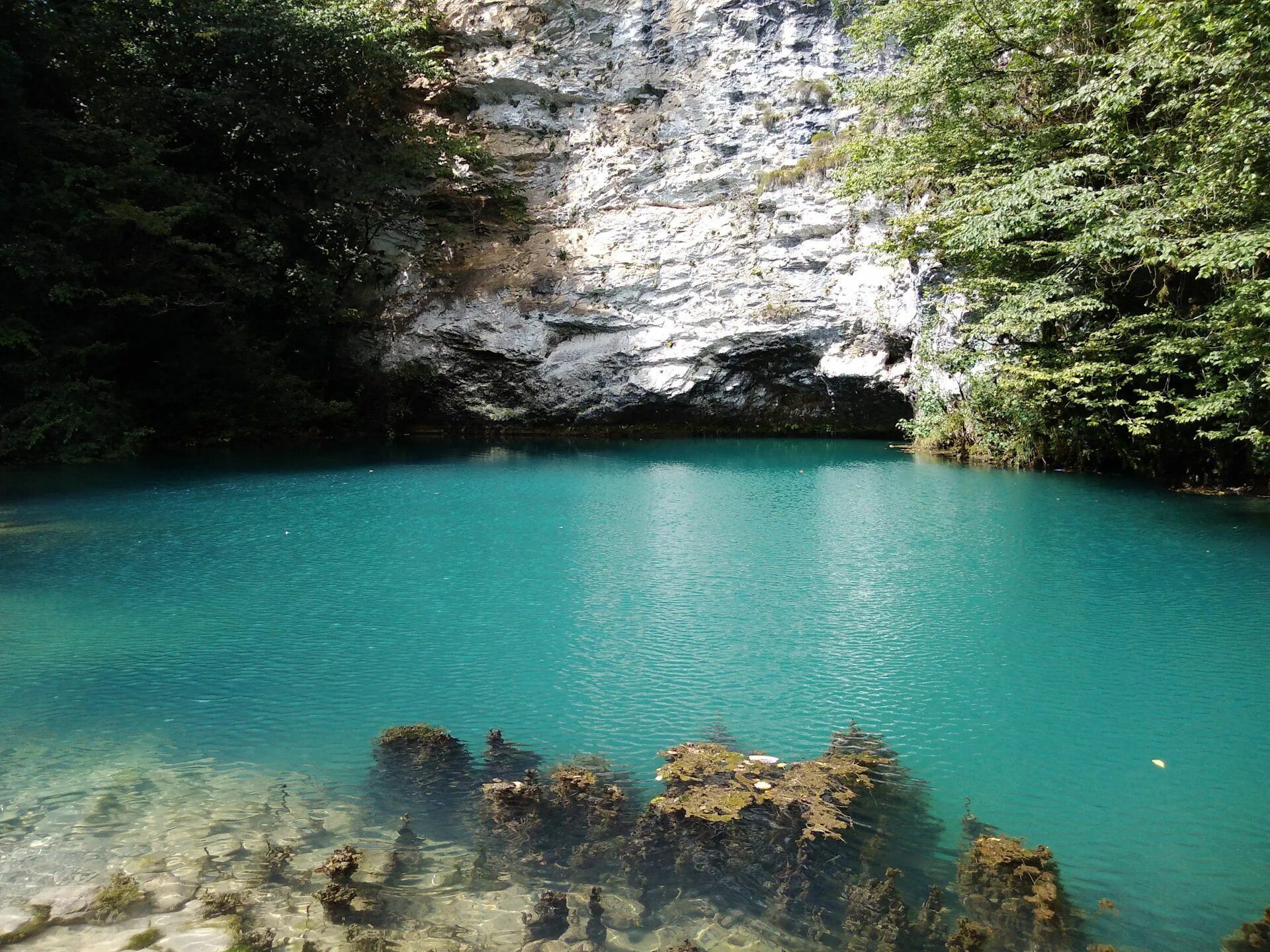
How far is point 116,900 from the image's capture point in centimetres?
297

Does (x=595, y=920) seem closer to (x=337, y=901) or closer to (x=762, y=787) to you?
(x=337, y=901)

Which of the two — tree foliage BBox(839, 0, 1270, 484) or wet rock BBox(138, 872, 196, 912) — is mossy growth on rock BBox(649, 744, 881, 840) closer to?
wet rock BBox(138, 872, 196, 912)

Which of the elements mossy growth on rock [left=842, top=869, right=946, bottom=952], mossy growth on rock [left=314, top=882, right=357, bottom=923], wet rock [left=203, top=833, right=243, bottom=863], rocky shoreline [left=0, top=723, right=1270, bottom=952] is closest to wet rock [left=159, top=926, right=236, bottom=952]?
rocky shoreline [left=0, top=723, right=1270, bottom=952]

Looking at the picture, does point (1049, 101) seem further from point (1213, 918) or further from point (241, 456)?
point (241, 456)

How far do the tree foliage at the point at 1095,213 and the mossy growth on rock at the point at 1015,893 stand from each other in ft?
24.5

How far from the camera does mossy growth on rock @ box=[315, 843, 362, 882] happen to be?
122 inches

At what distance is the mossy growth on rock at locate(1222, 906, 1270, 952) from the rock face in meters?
16.7

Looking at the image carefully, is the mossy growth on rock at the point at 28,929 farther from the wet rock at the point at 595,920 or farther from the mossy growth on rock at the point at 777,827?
the mossy growth on rock at the point at 777,827

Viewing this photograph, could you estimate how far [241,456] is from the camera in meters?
17.0

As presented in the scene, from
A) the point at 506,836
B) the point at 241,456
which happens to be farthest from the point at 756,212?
the point at 506,836

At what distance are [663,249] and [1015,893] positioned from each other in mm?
19686

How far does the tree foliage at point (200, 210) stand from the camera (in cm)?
1560

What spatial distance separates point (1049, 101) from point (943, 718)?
1210cm

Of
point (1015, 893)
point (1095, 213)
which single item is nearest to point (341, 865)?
point (1015, 893)
